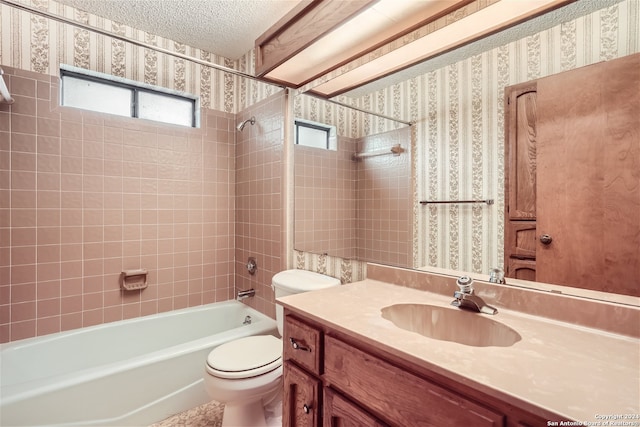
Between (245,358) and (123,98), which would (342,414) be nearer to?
(245,358)

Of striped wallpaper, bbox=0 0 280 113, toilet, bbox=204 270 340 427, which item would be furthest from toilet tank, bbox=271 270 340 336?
striped wallpaper, bbox=0 0 280 113

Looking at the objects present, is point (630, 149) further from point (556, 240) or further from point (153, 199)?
point (153, 199)

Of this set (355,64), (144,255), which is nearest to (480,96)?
(355,64)

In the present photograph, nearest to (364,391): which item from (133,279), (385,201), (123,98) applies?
(385,201)

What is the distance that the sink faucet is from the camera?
99cm

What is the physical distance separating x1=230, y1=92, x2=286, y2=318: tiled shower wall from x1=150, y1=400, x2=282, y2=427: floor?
2.08 feet

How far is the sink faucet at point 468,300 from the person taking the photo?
3.26ft

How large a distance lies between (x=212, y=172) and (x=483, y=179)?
82.8 inches

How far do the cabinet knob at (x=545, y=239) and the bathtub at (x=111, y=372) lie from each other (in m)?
1.67

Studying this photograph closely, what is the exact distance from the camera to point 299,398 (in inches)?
40.3

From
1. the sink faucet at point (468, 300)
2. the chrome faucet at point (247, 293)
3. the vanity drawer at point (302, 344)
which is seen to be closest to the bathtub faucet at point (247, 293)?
the chrome faucet at point (247, 293)

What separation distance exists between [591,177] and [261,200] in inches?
75.2

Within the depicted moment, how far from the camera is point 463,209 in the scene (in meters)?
1.15

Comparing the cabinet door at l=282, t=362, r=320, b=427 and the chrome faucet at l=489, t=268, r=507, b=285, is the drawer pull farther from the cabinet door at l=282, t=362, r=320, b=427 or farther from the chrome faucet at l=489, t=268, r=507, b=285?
the chrome faucet at l=489, t=268, r=507, b=285
